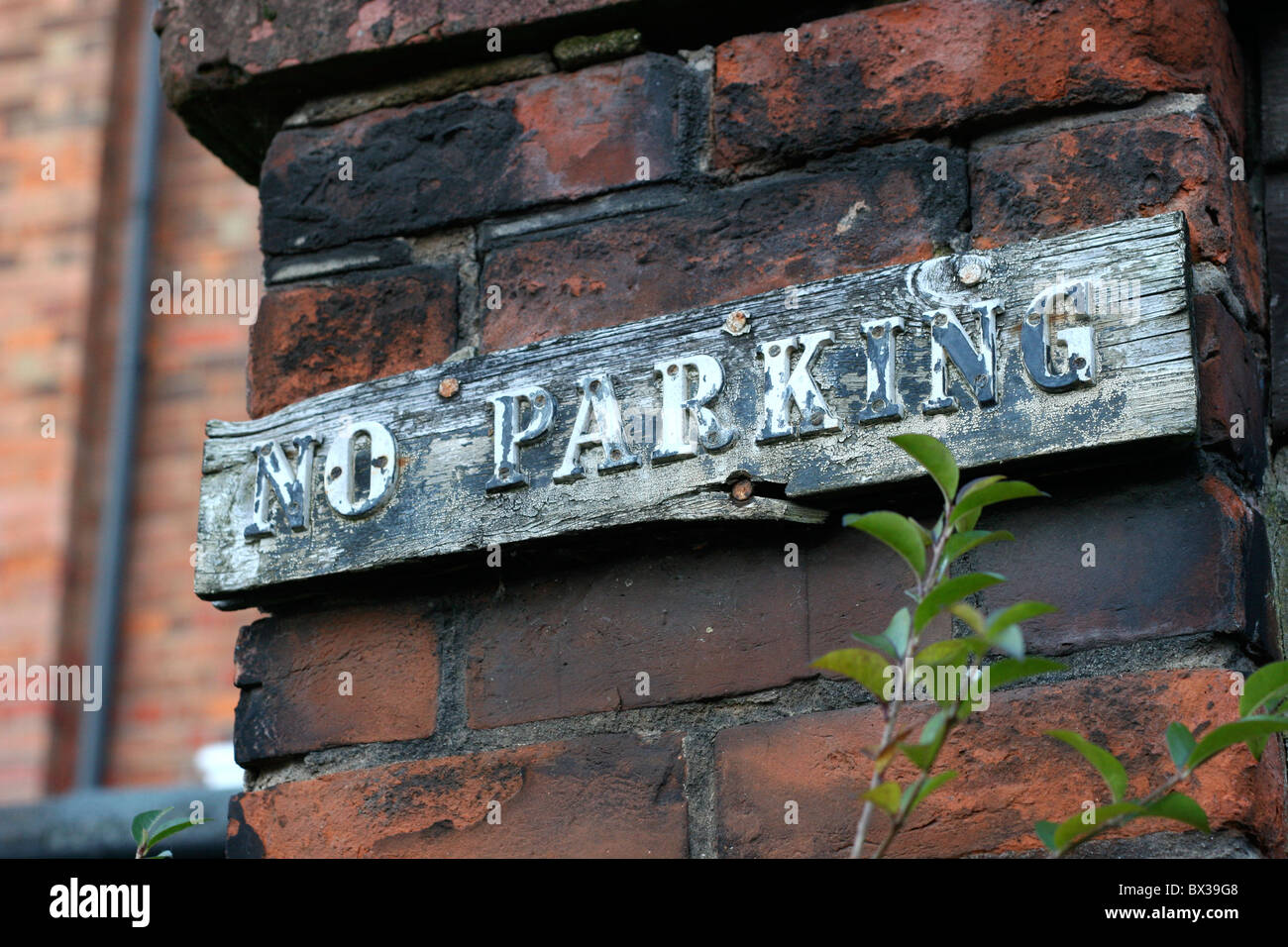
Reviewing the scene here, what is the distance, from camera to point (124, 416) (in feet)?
15.1

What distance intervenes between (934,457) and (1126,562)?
29 centimetres

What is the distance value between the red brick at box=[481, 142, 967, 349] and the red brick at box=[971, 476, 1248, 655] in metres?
0.23

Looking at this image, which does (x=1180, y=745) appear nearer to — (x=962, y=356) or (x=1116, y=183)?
(x=962, y=356)

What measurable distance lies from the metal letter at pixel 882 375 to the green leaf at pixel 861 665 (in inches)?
13.2

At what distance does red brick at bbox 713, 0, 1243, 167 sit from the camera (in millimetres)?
1216

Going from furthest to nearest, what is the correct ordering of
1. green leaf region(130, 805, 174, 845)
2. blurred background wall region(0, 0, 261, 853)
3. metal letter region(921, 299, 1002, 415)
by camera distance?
blurred background wall region(0, 0, 261, 853) → metal letter region(921, 299, 1002, 415) → green leaf region(130, 805, 174, 845)

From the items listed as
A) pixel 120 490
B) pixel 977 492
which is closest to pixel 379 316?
pixel 977 492

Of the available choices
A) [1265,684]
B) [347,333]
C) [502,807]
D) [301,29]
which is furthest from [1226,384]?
[301,29]

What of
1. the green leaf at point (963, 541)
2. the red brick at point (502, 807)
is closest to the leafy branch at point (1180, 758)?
the green leaf at point (963, 541)

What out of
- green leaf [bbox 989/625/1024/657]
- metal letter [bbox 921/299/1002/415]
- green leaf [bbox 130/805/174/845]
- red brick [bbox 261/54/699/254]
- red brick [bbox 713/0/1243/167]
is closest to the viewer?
green leaf [bbox 989/625/1024/657]

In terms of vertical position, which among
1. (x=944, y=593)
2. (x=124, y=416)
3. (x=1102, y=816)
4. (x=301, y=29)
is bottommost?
(x=1102, y=816)

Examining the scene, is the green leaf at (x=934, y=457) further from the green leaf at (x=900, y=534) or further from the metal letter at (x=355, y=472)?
the metal letter at (x=355, y=472)

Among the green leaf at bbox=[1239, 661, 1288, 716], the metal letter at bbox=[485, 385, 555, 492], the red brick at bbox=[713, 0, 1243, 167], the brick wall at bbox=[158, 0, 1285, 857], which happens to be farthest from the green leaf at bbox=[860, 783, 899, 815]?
the red brick at bbox=[713, 0, 1243, 167]

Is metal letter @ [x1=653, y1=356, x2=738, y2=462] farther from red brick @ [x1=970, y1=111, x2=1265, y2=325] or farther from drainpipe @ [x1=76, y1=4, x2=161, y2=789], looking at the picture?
drainpipe @ [x1=76, y1=4, x2=161, y2=789]
